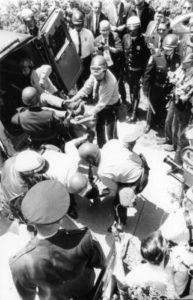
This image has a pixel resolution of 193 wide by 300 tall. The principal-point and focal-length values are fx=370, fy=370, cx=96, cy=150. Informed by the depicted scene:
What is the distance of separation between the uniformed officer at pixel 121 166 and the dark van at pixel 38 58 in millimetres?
1787

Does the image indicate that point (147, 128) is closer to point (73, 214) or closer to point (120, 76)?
point (120, 76)

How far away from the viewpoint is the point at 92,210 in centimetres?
548

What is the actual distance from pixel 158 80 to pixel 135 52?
2.51 ft

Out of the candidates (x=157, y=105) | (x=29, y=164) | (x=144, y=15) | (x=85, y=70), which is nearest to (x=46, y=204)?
(x=29, y=164)

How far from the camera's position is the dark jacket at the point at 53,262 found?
326 centimetres

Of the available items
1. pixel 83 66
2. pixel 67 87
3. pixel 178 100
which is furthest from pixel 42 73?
pixel 178 100

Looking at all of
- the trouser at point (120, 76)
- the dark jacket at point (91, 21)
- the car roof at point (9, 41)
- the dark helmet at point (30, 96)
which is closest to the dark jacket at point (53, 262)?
the dark helmet at point (30, 96)

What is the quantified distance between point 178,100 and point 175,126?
525 mm

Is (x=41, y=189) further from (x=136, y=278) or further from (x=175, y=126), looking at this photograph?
(x=175, y=126)

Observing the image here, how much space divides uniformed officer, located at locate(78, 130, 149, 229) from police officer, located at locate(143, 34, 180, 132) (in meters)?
2.00

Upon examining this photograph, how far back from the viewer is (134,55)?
6.72 metres

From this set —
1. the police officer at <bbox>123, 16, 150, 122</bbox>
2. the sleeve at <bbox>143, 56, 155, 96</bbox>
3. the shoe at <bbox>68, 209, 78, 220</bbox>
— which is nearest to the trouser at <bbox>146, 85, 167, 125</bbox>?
the sleeve at <bbox>143, 56, 155, 96</bbox>

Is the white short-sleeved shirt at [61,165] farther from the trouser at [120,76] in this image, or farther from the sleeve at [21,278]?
the trouser at [120,76]

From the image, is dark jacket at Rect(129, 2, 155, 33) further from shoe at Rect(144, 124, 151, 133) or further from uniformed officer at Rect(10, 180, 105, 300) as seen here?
uniformed officer at Rect(10, 180, 105, 300)
